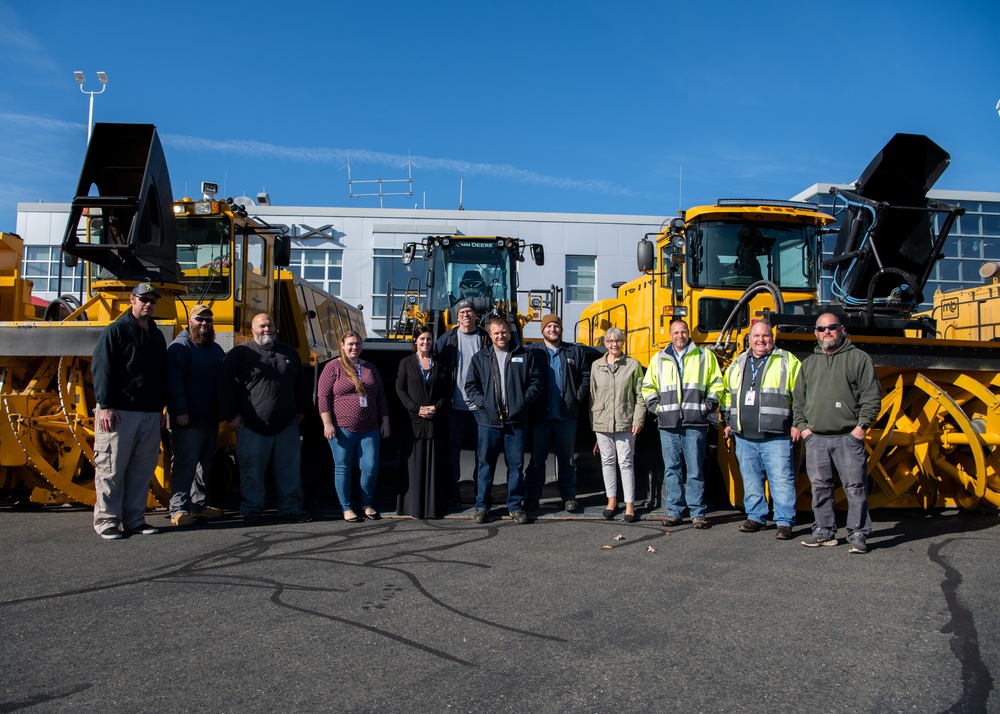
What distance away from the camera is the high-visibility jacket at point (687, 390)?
25.1 feet

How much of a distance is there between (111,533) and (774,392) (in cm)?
571

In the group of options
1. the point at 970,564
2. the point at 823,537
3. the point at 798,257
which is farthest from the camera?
the point at 798,257

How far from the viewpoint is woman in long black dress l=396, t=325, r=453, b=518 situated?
7980 millimetres

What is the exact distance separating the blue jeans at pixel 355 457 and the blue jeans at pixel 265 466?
0.39 meters

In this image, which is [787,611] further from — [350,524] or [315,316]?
[315,316]

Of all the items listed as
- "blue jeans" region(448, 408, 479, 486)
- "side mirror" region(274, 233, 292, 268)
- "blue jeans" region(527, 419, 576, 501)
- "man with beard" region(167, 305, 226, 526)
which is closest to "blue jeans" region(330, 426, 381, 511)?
"blue jeans" region(448, 408, 479, 486)

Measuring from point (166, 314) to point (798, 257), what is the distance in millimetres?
7347

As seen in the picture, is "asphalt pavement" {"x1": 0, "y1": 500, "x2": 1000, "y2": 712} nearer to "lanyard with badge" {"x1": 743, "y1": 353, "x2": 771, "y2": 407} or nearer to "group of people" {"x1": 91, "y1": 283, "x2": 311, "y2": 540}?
"group of people" {"x1": 91, "y1": 283, "x2": 311, "y2": 540}

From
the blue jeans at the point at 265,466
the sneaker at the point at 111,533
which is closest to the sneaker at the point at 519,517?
the blue jeans at the point at 265,466

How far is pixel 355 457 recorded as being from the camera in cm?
804

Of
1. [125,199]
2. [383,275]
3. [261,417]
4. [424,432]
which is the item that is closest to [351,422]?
[424,432]

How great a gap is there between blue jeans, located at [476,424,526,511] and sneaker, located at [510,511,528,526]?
0.07m

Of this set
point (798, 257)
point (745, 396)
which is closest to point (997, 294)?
point (798, 257)

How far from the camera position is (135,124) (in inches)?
318
